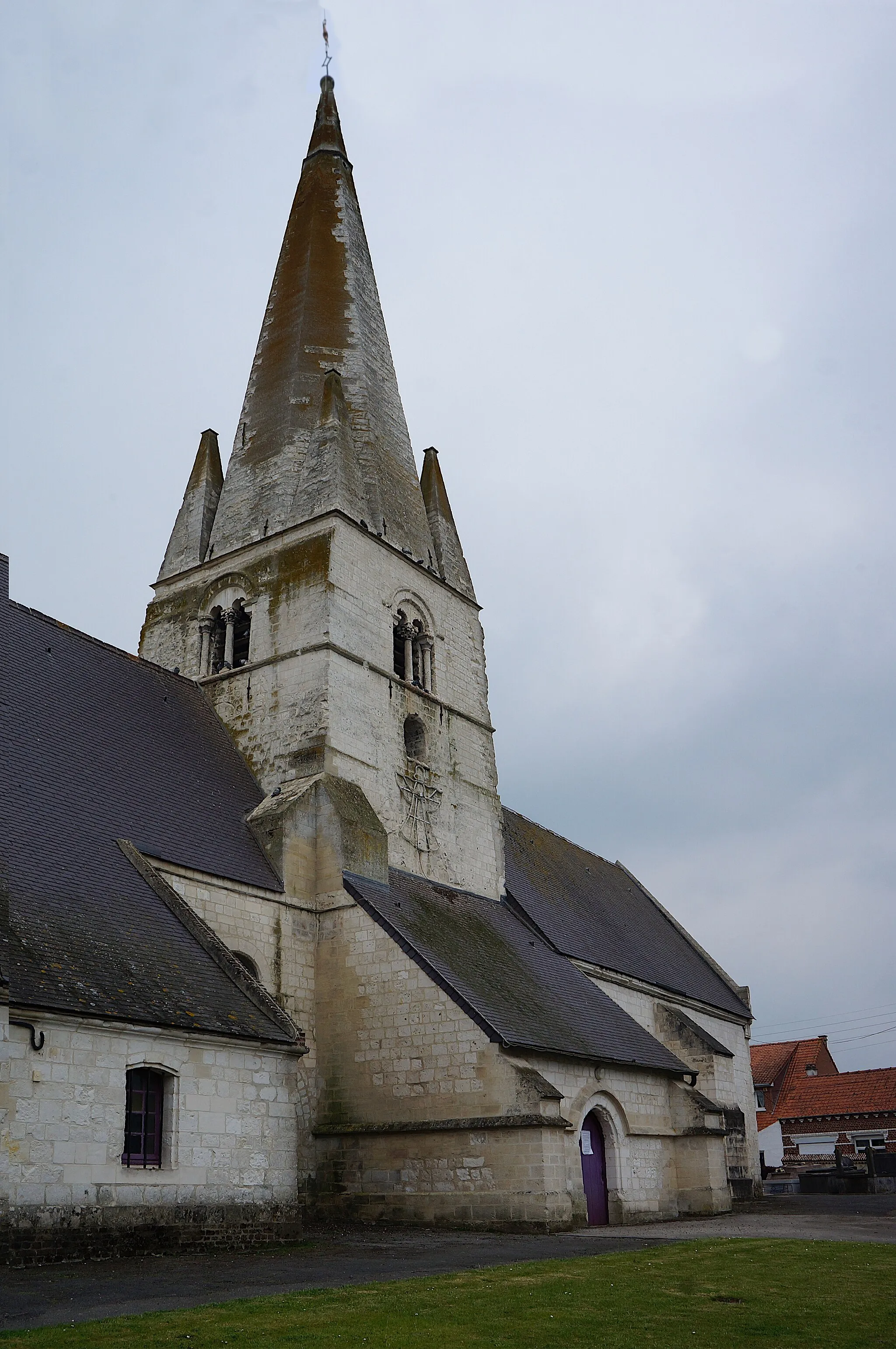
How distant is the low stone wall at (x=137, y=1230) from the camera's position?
10234 mm

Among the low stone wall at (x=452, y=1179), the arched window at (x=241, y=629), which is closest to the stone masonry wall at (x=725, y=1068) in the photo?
the low stone wall at (x=452, y=1179)

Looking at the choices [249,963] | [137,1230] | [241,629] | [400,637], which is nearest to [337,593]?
[400,637]

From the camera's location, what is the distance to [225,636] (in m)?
22.3

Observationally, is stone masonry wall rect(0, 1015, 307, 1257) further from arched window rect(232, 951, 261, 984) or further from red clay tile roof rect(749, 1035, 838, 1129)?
red clay tile roof rect(749, 1035, 838, 1129)

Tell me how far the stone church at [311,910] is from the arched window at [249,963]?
0.11 m

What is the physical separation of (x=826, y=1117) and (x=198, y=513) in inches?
1227

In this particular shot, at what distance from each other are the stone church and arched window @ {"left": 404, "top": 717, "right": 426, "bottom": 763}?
0.37 feet

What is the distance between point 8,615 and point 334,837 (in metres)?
6.40

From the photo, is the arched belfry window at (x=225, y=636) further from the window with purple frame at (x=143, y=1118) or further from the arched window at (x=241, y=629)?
the window with purple frame at (x=143, y=1118)

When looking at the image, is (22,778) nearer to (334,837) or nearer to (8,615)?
(8,615)

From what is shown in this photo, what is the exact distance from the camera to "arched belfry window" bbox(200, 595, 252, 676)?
71.8ft

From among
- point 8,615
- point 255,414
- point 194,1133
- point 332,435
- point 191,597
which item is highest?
point 255,414

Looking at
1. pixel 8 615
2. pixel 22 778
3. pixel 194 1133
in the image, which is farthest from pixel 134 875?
pixel 8 615

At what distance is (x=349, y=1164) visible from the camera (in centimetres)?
1616
